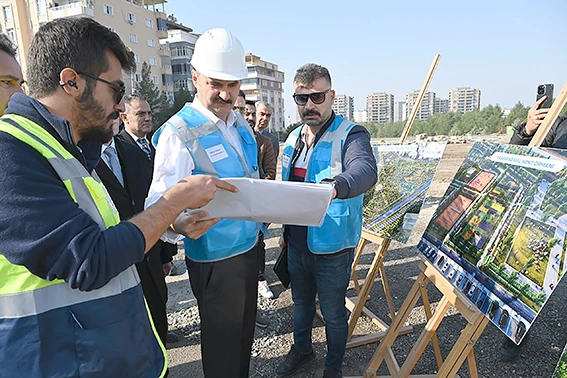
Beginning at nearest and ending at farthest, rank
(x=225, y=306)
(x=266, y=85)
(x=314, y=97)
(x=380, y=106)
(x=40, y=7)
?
(x=225, y=306) → (x=314, y=97) → (x=40, y=7) → (x=266, y=85) → (x=380, y=106)

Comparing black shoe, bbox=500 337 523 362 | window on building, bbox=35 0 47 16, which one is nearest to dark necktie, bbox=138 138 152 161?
black shoe, bbox=500 337 523 362

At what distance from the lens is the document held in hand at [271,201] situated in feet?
4.97

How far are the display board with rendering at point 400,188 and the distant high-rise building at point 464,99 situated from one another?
96.1 meters

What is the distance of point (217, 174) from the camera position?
1.88m

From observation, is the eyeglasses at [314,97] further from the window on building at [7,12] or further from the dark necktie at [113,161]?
the window on building at [7,12]

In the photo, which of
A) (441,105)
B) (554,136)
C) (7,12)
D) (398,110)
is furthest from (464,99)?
(554,136)

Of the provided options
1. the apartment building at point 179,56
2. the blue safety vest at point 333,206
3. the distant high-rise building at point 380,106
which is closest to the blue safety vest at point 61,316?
the blue safety vest at point 333,206

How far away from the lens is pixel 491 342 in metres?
3.06

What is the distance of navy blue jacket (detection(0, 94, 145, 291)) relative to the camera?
0.88 m

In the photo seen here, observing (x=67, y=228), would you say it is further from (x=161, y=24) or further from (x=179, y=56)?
(x=179, y=56)

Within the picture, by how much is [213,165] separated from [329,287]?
123 cm

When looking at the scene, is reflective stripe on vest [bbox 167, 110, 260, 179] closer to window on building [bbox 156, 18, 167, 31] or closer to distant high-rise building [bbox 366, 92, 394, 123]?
window on building [bbox 156, 18, 167, 31]

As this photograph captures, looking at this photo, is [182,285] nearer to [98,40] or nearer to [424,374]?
[424,374]

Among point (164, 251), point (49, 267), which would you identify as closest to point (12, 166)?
point (49, 267)
